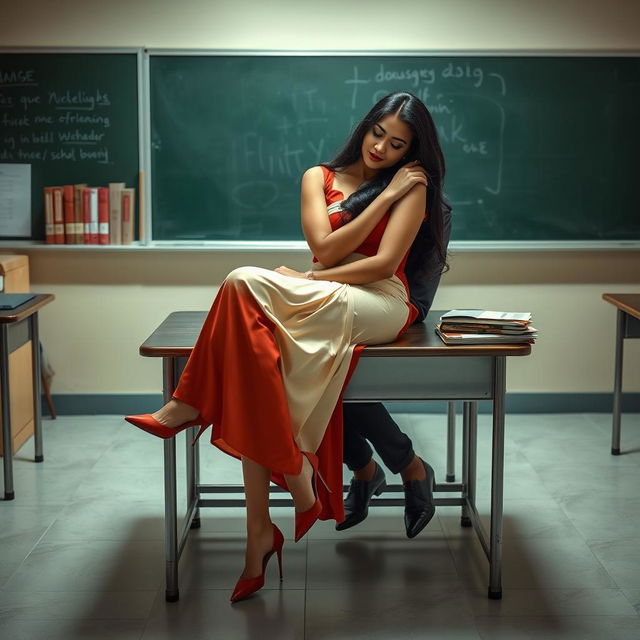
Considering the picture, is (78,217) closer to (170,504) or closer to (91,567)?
(91,567)

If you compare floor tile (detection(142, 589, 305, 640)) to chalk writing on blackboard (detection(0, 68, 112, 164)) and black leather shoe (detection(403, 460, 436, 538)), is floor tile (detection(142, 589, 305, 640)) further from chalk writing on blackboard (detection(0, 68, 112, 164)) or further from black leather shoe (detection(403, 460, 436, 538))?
chalk writing on blackboard (detection(0, 68, 112, 164))

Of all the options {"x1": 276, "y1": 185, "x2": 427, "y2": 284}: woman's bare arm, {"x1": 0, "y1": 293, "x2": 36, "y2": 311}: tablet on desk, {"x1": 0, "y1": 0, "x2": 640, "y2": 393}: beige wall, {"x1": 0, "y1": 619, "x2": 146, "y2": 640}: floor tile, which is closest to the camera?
{"x1": 0, "y1": 619, "x2": 146, "y2": 640}: floor tile

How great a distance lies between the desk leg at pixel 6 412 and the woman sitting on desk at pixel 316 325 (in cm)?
116

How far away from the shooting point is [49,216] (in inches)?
175

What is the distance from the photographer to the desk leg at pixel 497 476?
8.49 ft

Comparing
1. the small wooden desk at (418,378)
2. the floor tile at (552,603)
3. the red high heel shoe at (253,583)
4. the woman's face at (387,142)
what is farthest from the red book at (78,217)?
the floor tile at (552,603)

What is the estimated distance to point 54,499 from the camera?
11.5 ft

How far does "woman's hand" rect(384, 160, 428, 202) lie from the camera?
107 inches

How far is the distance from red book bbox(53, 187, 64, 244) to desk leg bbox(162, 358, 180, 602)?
2134 mm

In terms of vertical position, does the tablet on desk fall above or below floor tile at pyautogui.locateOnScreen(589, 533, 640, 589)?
above

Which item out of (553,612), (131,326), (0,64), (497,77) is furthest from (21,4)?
(553,612)

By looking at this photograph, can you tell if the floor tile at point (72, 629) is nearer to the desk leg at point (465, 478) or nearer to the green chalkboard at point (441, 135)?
the desk leg at point (465, 478)

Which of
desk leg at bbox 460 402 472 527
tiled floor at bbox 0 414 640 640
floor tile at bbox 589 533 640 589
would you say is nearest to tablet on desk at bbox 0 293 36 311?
tiled floor at bbox 0 414 640 640

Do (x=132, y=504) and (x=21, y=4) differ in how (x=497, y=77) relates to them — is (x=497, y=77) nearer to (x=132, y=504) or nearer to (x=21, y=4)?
(x=21, y=4)
